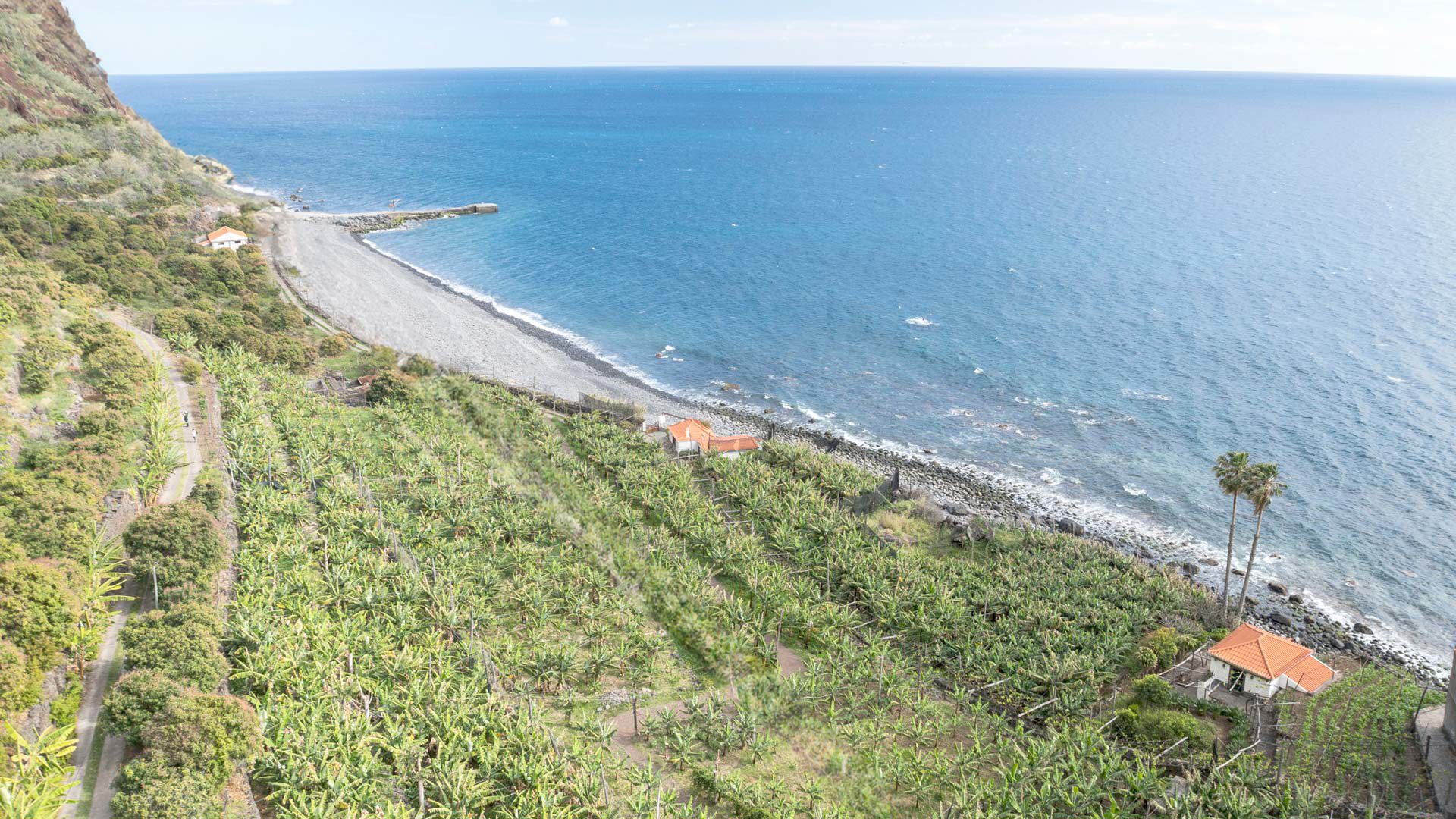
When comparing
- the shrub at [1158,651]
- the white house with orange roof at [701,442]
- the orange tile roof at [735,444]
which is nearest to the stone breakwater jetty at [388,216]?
the white house with orange roof at [701,442]

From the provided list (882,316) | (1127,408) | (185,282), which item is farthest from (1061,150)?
(185,282)

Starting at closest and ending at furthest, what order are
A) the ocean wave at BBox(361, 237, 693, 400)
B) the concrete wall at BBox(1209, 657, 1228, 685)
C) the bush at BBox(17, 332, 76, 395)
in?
the concrete wall at BBox(1209, 657, 1228, 685) → the bush at BBox(17, 332, 76, 395) → the ocean wave at BBox(361, 237, 693, 400)

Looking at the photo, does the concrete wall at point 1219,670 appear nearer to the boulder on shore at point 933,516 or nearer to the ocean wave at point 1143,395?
the boulder on shore at point 933,516

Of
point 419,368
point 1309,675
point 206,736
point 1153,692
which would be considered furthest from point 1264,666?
point 419,368

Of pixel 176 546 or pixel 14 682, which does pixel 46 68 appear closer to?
pixel 176 546

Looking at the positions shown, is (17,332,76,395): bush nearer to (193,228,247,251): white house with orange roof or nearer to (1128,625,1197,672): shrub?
(193,228,247,251): white house with orange roof

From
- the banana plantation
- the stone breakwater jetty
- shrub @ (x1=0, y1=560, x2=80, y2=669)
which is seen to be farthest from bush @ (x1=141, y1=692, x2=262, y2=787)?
the stone breakwater jetty
